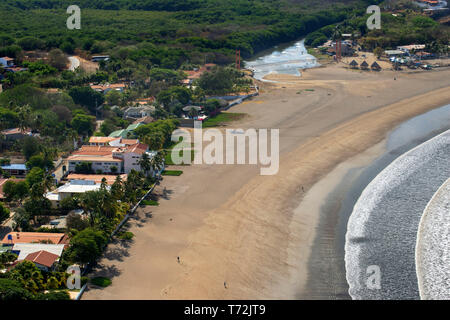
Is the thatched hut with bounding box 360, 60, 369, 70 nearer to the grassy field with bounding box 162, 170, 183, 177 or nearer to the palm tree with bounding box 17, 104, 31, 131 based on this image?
the grassy field with bounding box 162, 170, 183, 177

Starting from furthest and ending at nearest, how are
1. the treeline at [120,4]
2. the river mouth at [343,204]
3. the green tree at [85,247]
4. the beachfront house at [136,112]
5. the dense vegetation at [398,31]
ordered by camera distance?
the treeline at [120,4], the dense vegetation at [398,31], the beachfront house at [136,112], the green tree at [85,247], the river mouth at [343,204]

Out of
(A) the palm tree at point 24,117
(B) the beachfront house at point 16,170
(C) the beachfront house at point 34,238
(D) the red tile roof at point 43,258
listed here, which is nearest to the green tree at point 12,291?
(D) the red tile roof at point 43,258

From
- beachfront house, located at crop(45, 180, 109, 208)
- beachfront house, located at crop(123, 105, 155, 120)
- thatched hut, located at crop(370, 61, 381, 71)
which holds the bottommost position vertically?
beachfront house, located at crop(45, 180, 109, 208)

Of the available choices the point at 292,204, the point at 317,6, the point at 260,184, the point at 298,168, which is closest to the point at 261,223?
the point at 292,204

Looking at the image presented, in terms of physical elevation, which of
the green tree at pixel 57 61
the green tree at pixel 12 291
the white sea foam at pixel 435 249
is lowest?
the white sea foam at pixel 435 249

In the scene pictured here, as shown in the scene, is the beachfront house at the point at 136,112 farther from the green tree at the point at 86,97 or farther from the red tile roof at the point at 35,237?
the red tile roof at the point at 35,237

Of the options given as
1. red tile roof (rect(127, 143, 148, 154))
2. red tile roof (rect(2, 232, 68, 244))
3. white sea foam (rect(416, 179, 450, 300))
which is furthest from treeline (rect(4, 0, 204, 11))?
red tile roof (rect(2, 232, 68, 244))
